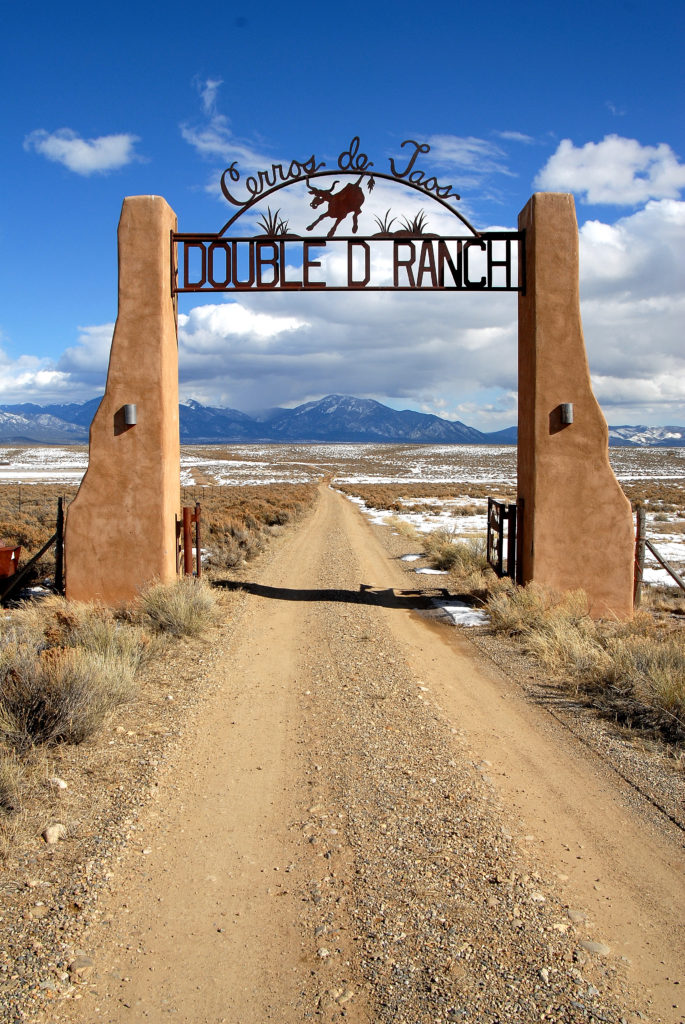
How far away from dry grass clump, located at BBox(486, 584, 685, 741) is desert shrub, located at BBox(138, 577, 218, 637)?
353 cm

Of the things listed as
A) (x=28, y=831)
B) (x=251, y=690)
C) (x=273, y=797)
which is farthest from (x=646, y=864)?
(x=251, y=690)

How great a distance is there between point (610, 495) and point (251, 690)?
5505 millimetres

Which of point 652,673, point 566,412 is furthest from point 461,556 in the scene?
point 652,673

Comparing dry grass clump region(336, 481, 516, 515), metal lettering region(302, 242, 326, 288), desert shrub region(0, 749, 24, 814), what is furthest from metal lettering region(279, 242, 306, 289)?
dry grass clump region(336, 481, 516, 515)

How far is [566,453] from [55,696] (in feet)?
22.7

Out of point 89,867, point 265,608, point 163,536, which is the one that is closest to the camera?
point 89,867

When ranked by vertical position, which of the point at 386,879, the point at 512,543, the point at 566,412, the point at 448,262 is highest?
the point at 448,262

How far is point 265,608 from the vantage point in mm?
10320

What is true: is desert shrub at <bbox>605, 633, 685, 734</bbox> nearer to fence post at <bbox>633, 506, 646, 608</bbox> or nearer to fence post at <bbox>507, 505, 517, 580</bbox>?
fence post at <bbox>633, 506, 646, 608</bbox>

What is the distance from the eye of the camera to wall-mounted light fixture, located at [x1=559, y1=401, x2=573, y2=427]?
9609mm

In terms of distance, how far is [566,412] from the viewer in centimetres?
963

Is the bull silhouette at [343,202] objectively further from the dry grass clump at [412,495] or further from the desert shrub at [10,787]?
the dry grass clump at [412,495]

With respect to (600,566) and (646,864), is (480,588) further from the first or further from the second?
(646,864)

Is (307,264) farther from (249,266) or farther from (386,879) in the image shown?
(386,879)
